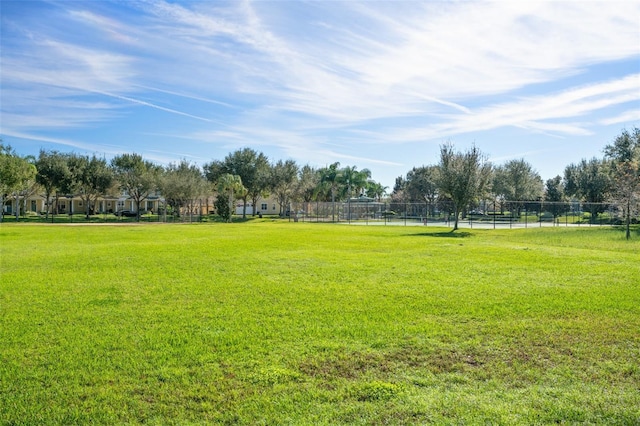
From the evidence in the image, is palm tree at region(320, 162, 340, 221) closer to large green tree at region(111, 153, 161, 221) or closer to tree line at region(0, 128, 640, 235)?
tree line at region(0, 128, 640, 235)

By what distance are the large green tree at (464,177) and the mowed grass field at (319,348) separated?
22.8 m

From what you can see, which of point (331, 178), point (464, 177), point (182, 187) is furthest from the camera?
point (331, 178)

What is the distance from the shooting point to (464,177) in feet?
109

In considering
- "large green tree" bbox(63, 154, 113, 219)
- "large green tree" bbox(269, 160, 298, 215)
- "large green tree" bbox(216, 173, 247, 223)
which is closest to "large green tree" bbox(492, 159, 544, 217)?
"large green tree" bbox(269, 160, 298, 215)

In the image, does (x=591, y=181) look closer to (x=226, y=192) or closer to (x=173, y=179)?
(x=226, y=192)

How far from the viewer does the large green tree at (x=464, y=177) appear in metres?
33.2

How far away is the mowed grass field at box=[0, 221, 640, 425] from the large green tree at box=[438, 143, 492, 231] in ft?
74.7

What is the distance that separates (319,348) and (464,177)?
29772 millimetres

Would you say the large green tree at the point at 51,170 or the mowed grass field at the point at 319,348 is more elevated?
the large green tree at the point at 51,170

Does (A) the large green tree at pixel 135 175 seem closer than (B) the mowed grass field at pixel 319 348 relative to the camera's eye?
No

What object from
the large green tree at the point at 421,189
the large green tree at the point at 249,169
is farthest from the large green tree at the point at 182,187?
the large green tree at the point at 421,189

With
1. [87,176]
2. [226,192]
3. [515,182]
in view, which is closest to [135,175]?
[87,176]

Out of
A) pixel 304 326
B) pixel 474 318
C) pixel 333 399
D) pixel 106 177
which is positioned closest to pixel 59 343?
pixel 304 326

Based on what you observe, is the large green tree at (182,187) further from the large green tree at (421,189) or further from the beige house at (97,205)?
the large green tree at (421,189)
